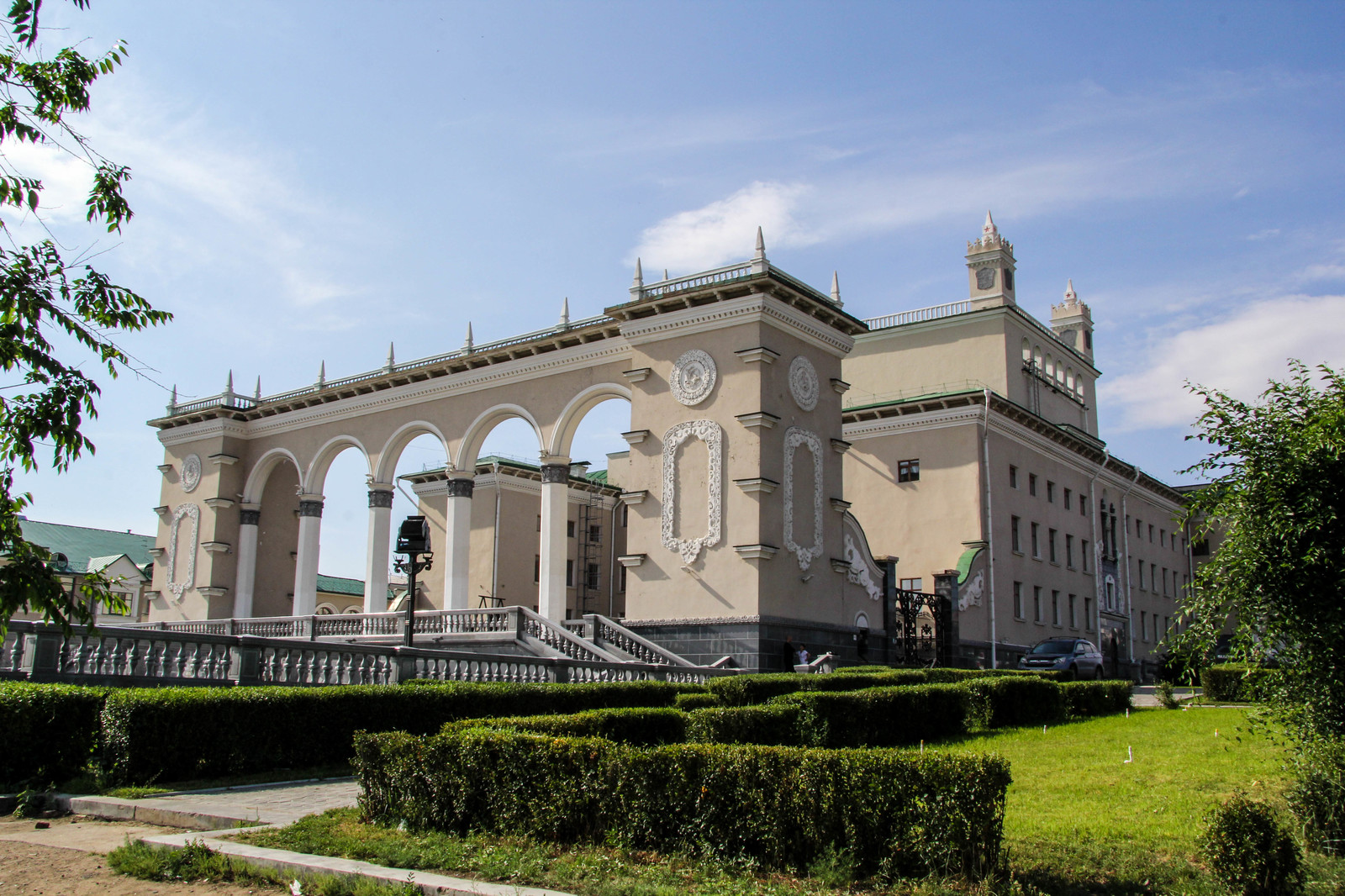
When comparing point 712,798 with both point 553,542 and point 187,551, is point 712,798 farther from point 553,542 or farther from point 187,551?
point 187,551

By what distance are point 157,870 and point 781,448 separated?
20.5 meters

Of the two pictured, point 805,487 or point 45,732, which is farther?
point 805,487

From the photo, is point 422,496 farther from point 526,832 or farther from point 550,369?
point 526,832

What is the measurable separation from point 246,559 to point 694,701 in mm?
28699

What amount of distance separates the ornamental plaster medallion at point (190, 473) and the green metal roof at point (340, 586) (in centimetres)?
1866

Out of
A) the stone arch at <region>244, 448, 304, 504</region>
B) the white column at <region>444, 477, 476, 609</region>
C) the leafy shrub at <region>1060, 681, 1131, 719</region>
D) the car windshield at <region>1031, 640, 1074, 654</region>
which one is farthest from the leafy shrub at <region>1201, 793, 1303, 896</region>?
the stone arch at <region>244, 448, 304, 504</region>

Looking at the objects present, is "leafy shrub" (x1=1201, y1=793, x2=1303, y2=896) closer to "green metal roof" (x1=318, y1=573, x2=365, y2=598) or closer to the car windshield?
the car windshield

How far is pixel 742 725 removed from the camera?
11.3m

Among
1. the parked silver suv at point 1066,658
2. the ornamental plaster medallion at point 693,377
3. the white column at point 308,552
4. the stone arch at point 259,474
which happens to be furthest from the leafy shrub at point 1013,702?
the stone arch at point 259,474

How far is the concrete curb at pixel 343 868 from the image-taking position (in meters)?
6.00

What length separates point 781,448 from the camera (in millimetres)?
26219

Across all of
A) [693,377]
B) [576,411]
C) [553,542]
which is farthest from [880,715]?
[576,411]

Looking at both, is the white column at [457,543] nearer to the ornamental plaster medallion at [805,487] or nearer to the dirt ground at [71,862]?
the ornamental plaster medallion at [805,487]

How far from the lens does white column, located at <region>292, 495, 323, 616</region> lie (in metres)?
35.7
